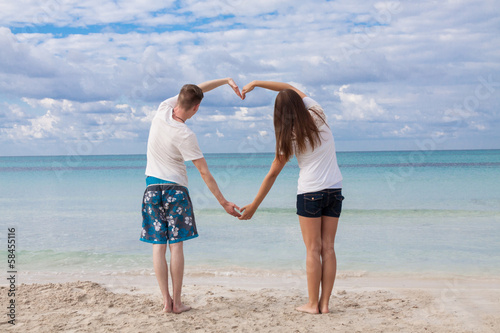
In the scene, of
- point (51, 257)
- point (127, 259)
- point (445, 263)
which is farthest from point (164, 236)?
point (445, 263)

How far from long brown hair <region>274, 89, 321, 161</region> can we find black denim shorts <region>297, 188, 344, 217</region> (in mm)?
384

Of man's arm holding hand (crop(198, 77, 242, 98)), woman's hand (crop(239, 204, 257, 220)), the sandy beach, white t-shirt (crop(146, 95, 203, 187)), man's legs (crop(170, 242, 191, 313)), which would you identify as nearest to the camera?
the sandy beach

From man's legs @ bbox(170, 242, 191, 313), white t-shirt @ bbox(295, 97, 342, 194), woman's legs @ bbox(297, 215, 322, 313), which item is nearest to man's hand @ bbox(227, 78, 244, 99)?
white t-shirt @ bbox(295, 97, 342, 194)

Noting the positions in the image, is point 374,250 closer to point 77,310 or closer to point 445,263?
point 445,263

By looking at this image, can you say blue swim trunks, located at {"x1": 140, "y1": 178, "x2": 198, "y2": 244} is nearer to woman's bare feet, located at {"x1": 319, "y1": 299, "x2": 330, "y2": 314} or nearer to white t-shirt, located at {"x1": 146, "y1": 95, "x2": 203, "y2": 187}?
white t-shirt, located at {"x1": 146, "y1": 95, "x2": 203, "y2": 187}

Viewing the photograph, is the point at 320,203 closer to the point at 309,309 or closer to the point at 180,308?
the point at 309,309

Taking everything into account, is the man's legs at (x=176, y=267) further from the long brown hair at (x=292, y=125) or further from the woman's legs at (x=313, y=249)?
the long brown hair at (x=292, y=125)

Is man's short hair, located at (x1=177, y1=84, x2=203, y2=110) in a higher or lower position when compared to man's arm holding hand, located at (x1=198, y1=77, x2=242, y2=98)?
lower

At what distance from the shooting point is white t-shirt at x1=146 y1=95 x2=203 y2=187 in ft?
11.8

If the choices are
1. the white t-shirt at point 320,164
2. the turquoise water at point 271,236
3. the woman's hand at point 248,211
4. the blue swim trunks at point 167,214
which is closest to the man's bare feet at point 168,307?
the blue swim trunks at point 167,214

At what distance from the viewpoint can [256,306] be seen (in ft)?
13.3

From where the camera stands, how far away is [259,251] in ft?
23.7

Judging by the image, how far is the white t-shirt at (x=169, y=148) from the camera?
11.8 feet

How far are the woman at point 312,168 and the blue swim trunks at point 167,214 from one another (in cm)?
81
